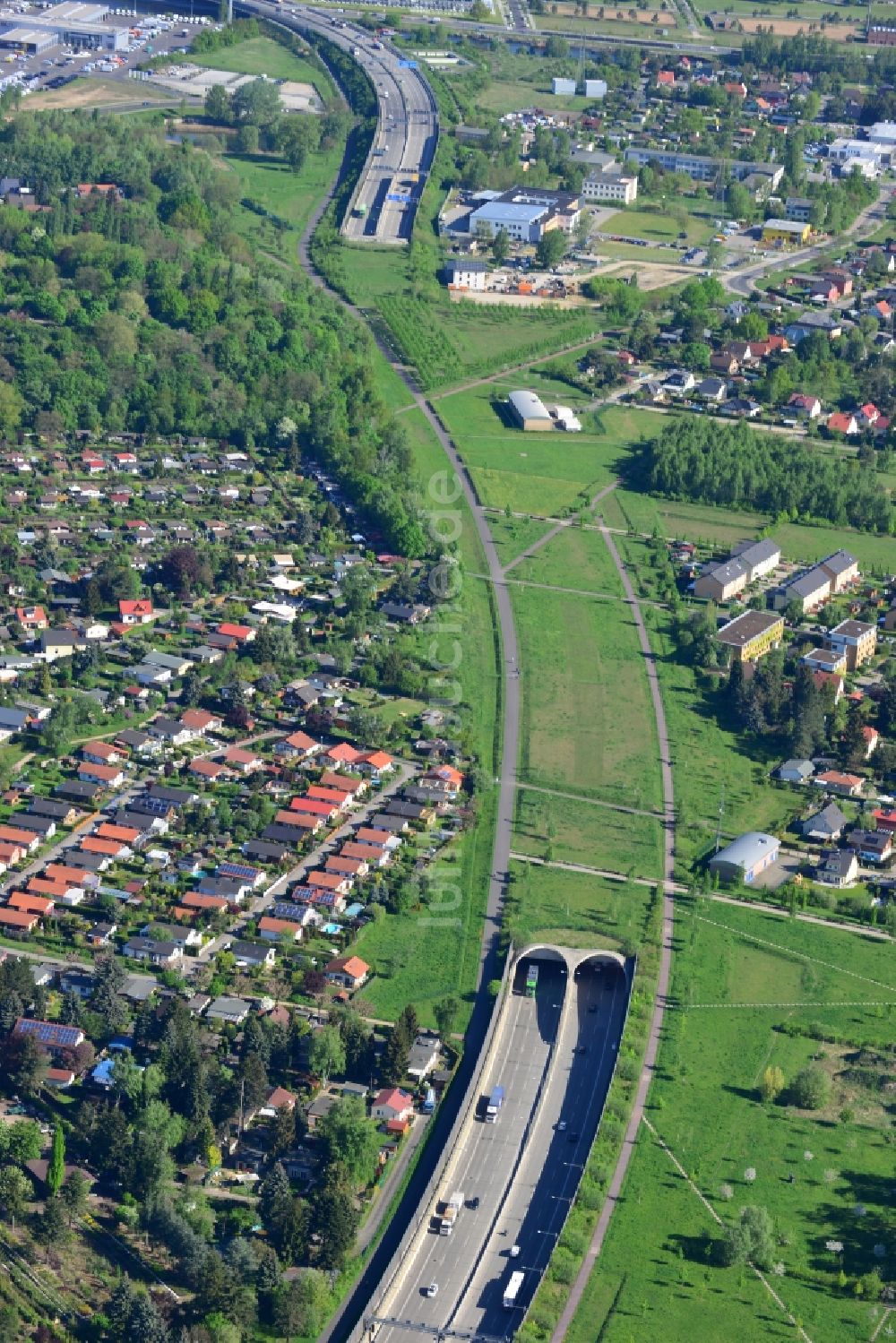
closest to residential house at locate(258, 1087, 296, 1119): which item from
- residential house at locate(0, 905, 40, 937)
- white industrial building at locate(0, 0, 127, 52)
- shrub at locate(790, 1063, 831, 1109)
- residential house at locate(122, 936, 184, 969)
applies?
residential house at locate(122, 936, 184, 969)

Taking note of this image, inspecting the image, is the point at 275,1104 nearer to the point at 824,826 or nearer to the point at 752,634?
the point at 824,826

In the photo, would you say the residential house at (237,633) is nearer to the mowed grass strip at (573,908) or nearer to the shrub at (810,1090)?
the mowed grass strip at (573,908)

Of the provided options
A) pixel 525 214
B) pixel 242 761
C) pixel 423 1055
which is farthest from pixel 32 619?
pixel 525 214

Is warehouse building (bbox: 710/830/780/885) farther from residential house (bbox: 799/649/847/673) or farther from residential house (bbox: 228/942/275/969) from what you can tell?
residential house (bbox: 228/942/275/969)

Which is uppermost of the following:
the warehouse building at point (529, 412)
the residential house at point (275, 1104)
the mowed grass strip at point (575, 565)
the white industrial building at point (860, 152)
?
the white industrial building at point (860, 152)

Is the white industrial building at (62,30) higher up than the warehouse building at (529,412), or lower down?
higher up

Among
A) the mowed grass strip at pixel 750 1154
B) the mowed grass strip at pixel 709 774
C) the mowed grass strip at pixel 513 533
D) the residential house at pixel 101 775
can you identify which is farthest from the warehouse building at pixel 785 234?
the mowed grass strip at pixel 750 1154
